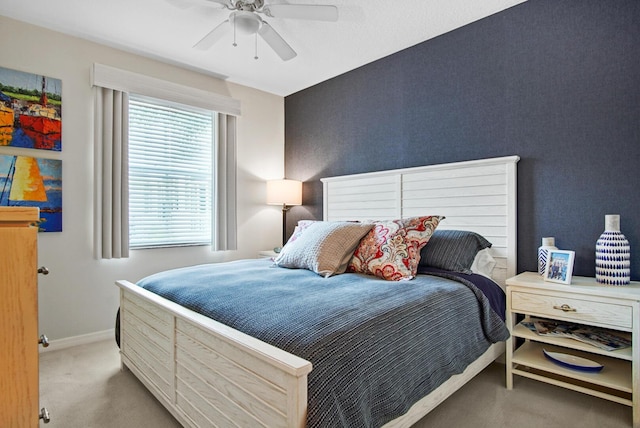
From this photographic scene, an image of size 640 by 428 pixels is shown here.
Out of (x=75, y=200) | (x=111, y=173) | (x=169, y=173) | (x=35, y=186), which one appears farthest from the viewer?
(x=169, y=173)

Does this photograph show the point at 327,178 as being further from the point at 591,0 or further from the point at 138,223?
the point at 591,0

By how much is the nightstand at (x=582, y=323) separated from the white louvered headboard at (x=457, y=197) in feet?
1.16

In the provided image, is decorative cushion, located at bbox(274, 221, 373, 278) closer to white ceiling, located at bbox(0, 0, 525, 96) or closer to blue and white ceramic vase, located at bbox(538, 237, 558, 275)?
blue and white ceramic vase, located at bbox(538, 237, 558, 275)

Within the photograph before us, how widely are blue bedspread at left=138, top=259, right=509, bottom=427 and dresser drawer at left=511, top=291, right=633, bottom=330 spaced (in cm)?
19

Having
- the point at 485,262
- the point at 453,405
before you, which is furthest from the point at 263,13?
the point at 453,405

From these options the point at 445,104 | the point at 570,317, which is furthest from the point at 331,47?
the point at 570,317

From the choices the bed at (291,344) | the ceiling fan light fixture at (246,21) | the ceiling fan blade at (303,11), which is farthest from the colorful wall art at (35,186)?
the ceiling fan blade at (303,11)

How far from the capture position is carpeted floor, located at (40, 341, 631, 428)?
1.79 meters

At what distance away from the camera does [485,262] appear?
2.52 m

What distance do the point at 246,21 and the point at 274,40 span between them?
0.24m

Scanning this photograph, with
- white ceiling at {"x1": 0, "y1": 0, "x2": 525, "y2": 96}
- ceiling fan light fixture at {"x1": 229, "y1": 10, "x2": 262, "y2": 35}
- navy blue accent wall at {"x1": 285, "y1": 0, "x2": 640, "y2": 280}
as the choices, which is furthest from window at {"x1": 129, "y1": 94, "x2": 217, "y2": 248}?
navy blue accent wall at {"x1": 285, "y1": 0, "x2": 640, "y2": 280}

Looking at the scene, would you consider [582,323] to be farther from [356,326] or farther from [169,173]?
[169,173]

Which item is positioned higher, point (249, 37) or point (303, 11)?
point (249, 37)

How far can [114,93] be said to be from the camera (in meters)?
3.02
